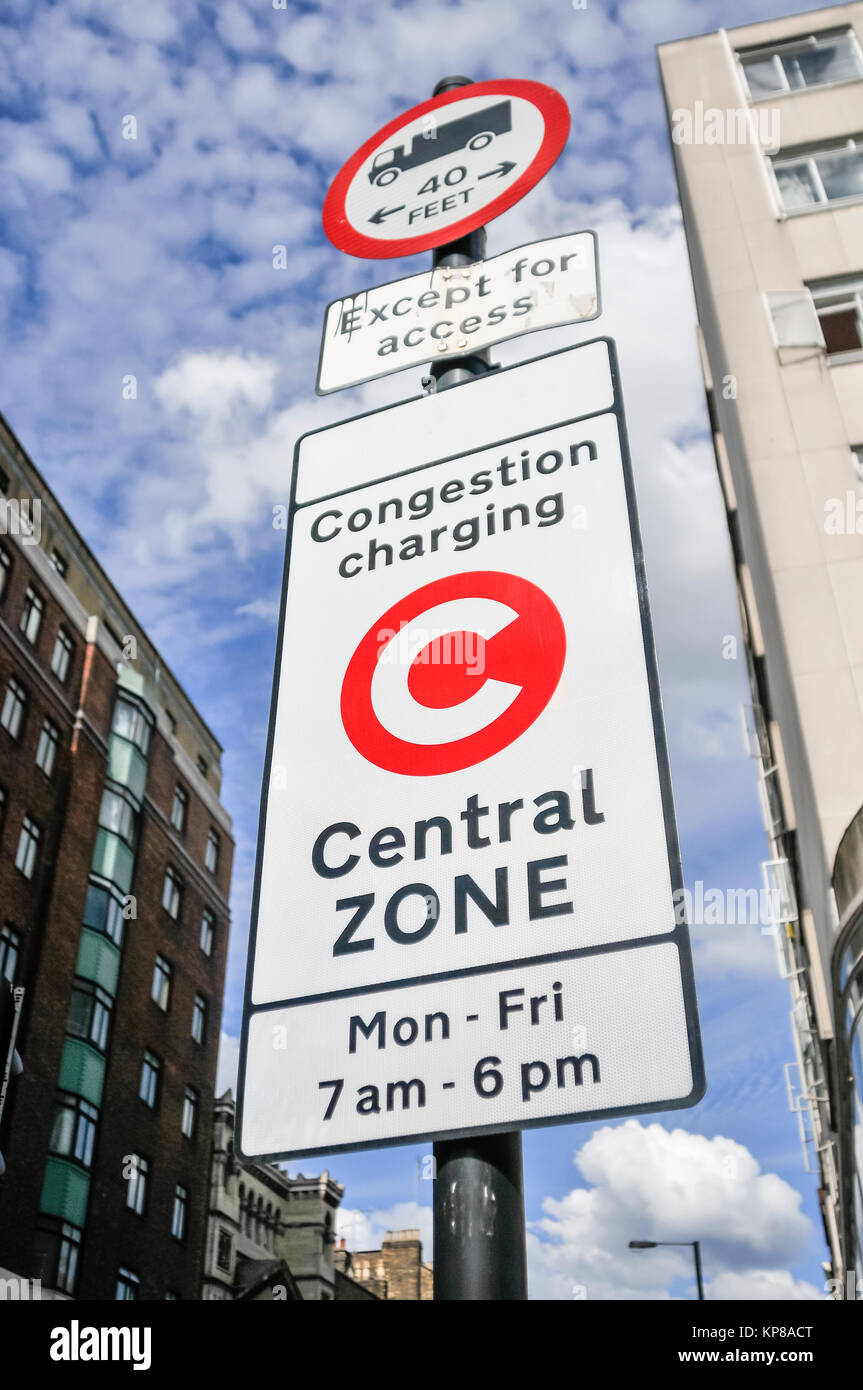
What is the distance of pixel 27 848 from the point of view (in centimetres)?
2789

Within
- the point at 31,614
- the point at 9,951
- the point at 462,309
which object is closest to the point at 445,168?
the point at 462,309

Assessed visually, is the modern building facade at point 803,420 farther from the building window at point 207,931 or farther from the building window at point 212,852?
the building window at point 212,852

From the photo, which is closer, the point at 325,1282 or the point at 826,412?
the point at 826,412

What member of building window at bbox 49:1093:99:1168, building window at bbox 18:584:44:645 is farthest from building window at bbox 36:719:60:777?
building window at bbox 49:1093:99:1168

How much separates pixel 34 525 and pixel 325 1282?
124ft

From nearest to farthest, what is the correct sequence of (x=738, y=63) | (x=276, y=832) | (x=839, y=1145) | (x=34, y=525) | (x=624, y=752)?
(x=624, y=752) < (x=276, y=832) < (x=839, y=1145) < (x=738, y=63) < (x=34, y=525)

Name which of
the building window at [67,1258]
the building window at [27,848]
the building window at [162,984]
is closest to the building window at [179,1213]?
the building window at [162,984]

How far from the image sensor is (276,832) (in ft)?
7.15

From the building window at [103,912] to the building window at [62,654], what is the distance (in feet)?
19.4

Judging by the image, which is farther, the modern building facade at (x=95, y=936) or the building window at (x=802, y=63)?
the modern building facade at (x=95, y=936)

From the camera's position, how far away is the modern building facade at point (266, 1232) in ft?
122

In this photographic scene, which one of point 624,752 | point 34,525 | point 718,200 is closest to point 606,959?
point 624,752

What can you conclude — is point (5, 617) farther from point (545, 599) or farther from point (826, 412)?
point (545, 599)

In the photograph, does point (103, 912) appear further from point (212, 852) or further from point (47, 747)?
point (212, 852)
